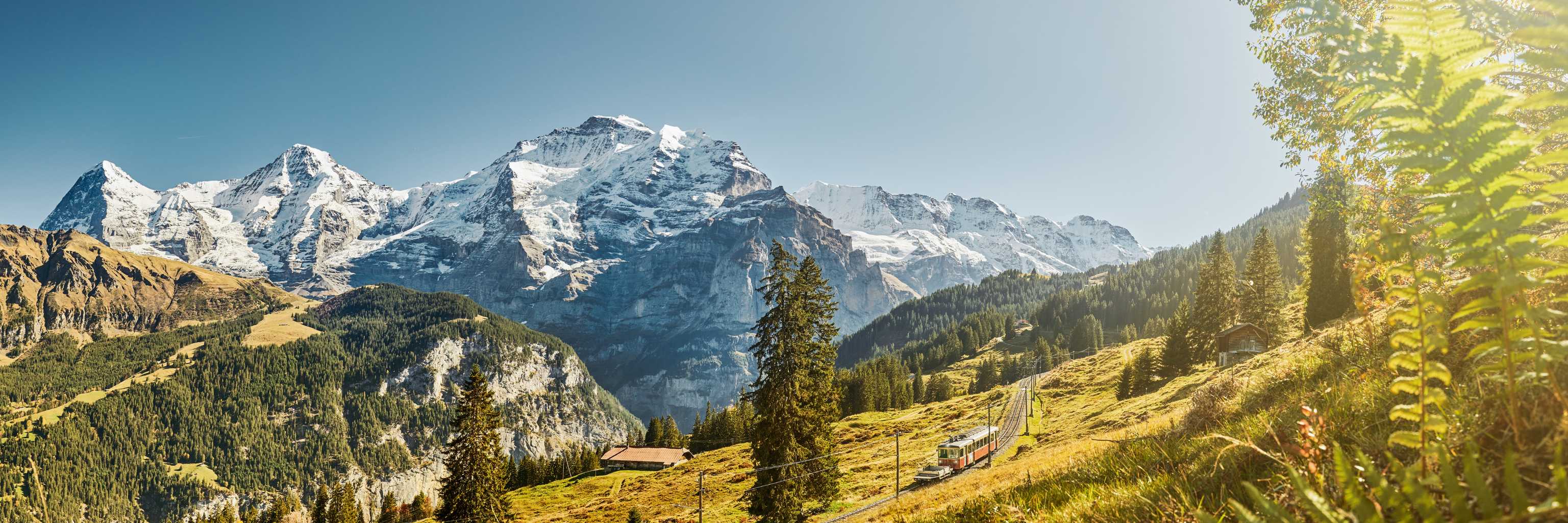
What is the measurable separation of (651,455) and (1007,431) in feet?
229

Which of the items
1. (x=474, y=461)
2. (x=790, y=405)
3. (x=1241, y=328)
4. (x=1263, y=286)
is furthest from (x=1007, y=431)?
(x=474, y=461)

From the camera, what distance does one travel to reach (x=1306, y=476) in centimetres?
343

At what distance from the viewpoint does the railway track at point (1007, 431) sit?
3462cm

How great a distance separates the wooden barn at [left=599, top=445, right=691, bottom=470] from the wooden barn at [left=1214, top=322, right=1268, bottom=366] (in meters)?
78.8

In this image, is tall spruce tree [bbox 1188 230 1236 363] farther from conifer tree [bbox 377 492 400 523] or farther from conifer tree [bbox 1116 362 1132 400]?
conifer tree [bbox 377 492 400 523]

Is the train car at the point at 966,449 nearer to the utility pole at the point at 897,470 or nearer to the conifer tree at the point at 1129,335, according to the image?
the utility pole at the point at 897,470

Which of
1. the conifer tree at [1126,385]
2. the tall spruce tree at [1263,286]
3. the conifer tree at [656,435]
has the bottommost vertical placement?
the conifer tree at [656,435]

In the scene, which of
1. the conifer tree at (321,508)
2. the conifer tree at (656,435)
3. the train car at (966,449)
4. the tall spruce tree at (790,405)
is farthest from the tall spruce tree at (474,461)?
the conifer tree at (656,435)

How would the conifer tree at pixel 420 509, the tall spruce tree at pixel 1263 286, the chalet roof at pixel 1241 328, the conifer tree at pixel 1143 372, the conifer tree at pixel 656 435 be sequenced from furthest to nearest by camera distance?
the conifer tree at pixel 656 435 → the conifer tree at pixel 420 509 → the conifer tree at pixel 1143 372 → the tall spruce tree at pixel 1263 286 → the chalet roof at pixel 1241 328

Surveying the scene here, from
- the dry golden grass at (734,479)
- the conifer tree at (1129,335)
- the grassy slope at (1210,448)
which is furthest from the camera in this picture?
the conifer tree at (1129,335)

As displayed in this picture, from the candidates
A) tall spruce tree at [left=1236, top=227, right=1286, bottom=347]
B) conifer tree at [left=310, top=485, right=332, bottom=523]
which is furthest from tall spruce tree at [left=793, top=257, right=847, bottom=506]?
conifer tree at [left=310, top=485, right=332, bottom=523]

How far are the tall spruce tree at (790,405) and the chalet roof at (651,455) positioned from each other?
79772 mm

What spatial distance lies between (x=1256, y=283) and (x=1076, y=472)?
229 feet

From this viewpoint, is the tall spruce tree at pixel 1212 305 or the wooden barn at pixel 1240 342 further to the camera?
the tall spruce tree at pixel 1212 305
